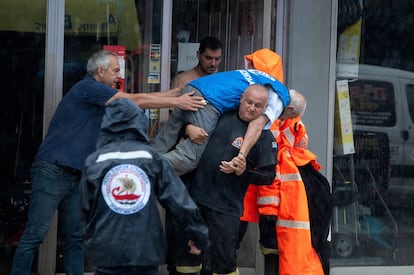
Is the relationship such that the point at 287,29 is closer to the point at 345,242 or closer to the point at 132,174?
the point at 345,242

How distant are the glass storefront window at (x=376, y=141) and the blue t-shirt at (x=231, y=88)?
6.22 feet

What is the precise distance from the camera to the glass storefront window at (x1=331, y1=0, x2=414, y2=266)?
7.71 metres

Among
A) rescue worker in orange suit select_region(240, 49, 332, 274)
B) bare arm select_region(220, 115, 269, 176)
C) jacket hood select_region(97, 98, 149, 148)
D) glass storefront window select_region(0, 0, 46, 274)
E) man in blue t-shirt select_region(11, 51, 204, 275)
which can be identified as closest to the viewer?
jacket hood select_region(97, 98, 149, 148)

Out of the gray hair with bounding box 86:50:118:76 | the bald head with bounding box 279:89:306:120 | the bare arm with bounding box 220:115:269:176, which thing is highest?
the gray hair with bounding box 86:50:118:76

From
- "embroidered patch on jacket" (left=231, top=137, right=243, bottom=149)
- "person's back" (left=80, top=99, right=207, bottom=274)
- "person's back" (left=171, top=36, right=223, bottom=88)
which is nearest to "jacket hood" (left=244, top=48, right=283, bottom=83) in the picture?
"person's back" (left=171, top=36, right=223, bottom=88)

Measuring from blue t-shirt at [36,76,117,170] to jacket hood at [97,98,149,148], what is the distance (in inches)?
46.5

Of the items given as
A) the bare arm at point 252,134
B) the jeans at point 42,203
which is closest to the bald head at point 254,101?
the bare arm at point 252,134

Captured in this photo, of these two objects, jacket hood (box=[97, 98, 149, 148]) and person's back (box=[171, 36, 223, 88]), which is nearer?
jacket hood (box=[97, 98, 149, 148])

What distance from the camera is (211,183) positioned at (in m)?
5.71

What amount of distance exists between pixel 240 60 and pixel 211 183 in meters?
2.07

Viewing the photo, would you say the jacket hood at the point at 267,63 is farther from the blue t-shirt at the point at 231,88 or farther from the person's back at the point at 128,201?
the person's back at the point at 128,201

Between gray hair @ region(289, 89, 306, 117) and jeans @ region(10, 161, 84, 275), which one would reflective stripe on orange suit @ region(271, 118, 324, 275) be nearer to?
gray hair @ region(289, 89, 306, 117)

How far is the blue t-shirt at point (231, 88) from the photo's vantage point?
5.83 metres

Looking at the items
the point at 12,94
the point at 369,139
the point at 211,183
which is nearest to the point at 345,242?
the point at 369,139
